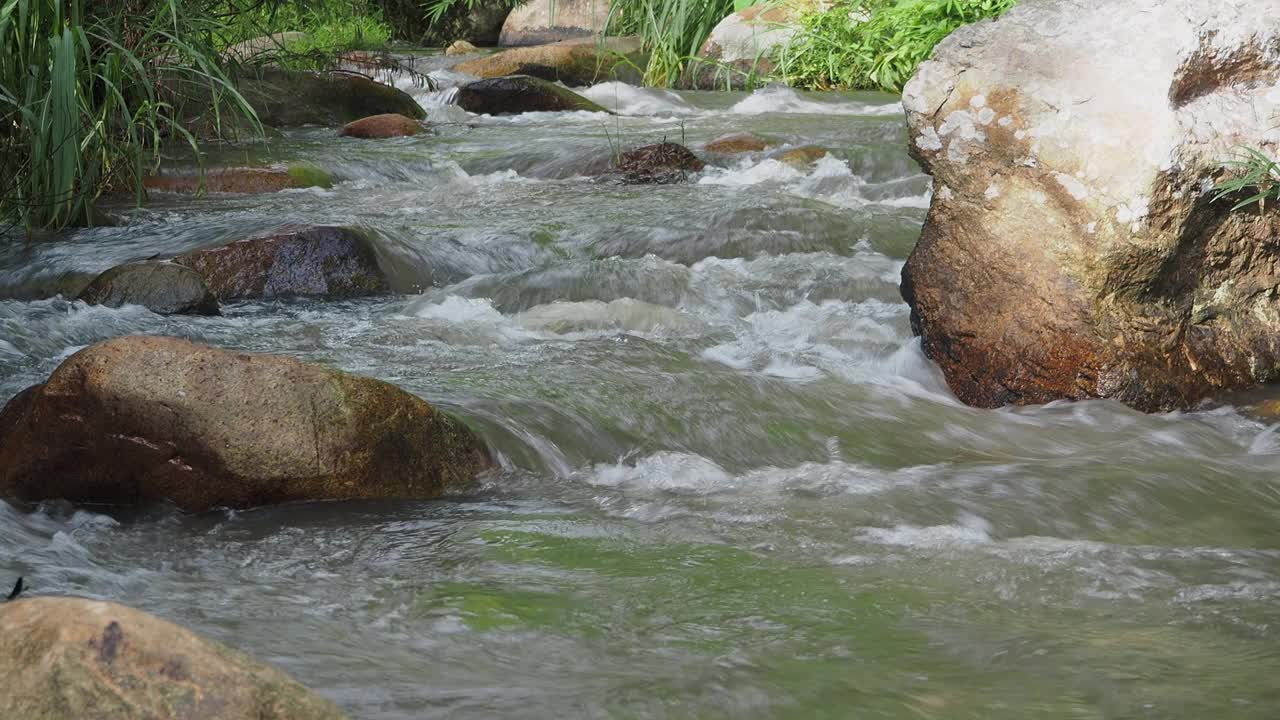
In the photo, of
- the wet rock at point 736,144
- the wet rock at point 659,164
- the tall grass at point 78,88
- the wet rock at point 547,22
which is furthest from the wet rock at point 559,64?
the tall grass at point 78,88

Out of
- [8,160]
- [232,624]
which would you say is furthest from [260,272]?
[232,624]

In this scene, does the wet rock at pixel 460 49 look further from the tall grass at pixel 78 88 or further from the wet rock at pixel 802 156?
the tall grass at pixel 78 88

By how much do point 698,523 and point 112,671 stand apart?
1723mm

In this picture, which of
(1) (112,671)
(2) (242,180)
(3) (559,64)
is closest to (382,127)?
(2) (242,180)

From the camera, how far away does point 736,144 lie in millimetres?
8328

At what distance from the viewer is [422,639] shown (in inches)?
86.3

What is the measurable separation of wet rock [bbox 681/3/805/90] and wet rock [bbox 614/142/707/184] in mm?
4757

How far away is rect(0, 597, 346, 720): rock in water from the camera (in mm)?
1309

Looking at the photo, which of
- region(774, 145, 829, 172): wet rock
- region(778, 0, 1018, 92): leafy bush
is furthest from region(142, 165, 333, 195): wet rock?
region(778, 0, 1018, 92): leafy bush

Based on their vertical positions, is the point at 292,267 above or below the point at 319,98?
below

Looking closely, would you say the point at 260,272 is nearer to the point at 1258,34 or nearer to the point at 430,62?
the point at 1258,34

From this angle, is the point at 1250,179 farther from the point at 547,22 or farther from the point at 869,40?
the point at 547,22

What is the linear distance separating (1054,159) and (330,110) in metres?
7.15

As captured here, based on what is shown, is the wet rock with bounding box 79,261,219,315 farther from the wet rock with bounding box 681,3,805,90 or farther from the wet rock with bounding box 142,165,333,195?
the wet rock with bounding box 681,3,805,90
